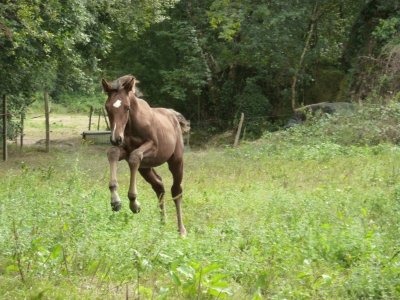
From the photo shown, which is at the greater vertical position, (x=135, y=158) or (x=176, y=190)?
(x=135, y=158)

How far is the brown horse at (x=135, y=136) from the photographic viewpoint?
8359 millimetres

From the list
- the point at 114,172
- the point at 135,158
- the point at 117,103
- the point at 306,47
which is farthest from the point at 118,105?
the point at 306,47

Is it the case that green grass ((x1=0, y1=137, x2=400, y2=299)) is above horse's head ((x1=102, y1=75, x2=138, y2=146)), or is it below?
below

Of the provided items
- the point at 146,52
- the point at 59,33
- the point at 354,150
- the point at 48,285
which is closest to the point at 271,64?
the point at 146,52

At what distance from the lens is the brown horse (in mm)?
8359

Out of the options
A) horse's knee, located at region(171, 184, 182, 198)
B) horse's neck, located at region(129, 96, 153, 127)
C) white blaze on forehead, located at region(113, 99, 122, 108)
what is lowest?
horse's knee, located at region(171, 184, 182, 198)

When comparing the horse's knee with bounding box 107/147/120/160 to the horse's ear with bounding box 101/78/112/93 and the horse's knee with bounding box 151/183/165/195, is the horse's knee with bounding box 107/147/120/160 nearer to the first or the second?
the horse's ear with bounding box 101/78/112/93

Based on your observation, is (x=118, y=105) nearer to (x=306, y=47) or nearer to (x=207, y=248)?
(x=207, y=248)

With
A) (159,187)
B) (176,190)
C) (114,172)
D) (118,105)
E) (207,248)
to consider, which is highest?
(118,105)

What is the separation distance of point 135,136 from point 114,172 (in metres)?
0.96

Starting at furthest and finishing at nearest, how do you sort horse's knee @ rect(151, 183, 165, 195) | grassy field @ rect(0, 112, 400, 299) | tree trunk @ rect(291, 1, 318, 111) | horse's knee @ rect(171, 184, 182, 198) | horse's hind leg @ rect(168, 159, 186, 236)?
tree trunk @ rect(291, 1, 318, 111), horse's knee @ rect(171, 184, 182, 198), horse's knee @ rect(151, 183, 165, 195), horse's hind leg @ rect(168, 159, 186, 236), grassy field @ rect(0, 112, 400, 299)

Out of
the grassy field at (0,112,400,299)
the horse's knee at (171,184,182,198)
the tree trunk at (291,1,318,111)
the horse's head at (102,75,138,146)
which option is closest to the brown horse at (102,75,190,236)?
the horse's head at (102,75,138,146)

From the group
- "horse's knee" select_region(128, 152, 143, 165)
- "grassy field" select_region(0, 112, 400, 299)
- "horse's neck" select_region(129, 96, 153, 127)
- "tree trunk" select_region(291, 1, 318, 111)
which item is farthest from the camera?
"tree trunk" select_region(291, 1, 318, 111)

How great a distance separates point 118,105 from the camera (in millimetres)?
8523
